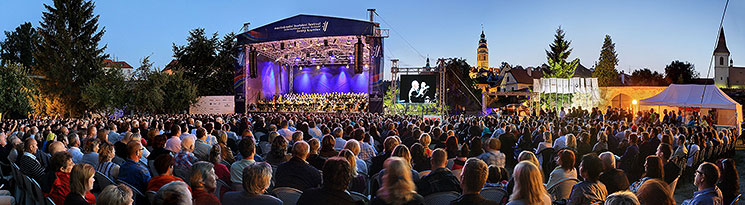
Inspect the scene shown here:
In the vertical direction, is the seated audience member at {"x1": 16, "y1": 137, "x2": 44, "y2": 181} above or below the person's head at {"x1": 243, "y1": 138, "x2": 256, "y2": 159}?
below

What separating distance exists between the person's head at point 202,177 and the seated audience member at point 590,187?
8.37 feet

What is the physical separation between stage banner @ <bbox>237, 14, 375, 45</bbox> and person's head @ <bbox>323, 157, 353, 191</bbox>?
20.3 m

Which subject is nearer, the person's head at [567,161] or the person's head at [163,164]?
the person's head at [163,164]

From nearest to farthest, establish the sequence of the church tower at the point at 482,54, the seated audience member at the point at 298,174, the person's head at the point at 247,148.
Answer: the seated audience member at the point at 298,174
the person's head at the point at 247,148
the church tower at the point at 482,54

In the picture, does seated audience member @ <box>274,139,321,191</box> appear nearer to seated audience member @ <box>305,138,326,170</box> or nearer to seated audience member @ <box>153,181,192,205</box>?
seated audience member @ <box>305,138,326,170</box>

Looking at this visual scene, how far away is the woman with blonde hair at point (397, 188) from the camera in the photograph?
2.79m

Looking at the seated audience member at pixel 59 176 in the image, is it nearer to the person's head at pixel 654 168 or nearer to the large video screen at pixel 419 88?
the person's head at pixel 654 168

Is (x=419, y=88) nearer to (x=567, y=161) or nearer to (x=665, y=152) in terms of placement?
(x=665, y=152)

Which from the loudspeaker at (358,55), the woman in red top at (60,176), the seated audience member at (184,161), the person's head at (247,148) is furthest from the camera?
the loudspeaker at (358,55)

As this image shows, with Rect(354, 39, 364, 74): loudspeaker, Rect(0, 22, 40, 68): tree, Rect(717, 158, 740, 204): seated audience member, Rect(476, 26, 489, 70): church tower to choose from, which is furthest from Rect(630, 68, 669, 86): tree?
Rect(476, 26, 489, 70): church tower

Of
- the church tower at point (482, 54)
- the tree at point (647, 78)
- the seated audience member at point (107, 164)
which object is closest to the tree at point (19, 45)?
the seated audience member at point (107, 164)

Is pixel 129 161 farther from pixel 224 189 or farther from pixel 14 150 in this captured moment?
pixel 14 150

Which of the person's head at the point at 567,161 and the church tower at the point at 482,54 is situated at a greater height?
the church tower at the point at 482,54

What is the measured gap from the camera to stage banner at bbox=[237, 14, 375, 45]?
23109 mm
